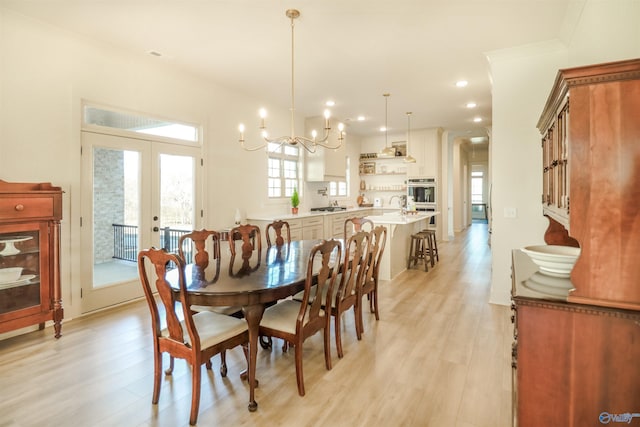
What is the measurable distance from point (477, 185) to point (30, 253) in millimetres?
17078

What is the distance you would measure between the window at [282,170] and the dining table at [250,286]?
3750 millimetres

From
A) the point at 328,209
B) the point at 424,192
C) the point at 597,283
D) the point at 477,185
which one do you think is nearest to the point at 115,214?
the point at 597,283

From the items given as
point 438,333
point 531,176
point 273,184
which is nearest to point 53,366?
point 438,333

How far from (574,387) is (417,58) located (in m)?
3.83

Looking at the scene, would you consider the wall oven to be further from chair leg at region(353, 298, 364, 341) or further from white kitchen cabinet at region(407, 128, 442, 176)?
chair leg at region(353, 298, 364, 341)

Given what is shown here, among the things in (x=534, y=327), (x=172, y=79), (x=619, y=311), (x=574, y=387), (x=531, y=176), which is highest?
(x=172, y=79)

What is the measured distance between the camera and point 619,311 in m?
1.23

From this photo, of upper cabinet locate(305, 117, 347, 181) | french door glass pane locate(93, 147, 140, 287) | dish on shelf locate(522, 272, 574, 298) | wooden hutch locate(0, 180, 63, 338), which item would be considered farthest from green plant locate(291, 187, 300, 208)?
dish on shelf locate(522, 272, 574, 298)

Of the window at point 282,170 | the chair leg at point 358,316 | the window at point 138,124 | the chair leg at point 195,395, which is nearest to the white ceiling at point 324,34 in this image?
the window at point 138,124

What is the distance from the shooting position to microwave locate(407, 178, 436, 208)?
8.60 meters

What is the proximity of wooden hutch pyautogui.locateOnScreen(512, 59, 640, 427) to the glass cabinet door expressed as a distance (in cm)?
379

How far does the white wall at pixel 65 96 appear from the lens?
10.1ft

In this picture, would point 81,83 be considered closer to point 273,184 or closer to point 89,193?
point 89,193

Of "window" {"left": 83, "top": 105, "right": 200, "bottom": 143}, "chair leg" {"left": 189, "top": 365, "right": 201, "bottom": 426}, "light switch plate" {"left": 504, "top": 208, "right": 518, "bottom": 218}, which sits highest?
"window" {"left": 83, "top": 105, "right": 200, "bottom": 143}
